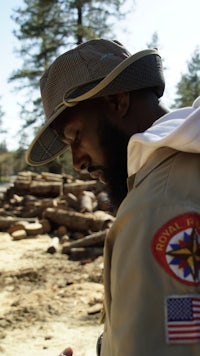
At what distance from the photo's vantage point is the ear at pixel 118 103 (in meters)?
1.48

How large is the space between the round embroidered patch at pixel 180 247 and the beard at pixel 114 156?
624mm

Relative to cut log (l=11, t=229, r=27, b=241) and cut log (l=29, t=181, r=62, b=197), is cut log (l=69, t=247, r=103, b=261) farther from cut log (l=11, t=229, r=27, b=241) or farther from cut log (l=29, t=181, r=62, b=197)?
cut log (l=29, t=181, r=62, b=197)

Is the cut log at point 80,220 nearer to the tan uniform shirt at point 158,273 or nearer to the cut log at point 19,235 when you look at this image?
the cut log at point 19,235

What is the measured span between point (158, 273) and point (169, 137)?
0.31m

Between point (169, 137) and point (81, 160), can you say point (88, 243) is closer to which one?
point (81, 160)

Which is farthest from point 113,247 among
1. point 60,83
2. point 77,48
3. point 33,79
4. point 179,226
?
point 33,79

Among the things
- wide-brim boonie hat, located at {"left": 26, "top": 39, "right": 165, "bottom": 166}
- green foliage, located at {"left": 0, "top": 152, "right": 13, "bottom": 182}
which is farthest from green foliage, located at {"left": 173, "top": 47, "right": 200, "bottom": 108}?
wide-brim boonie hat, located at {"left": 26, "top": 39, "right": 165, "bottom": 166}

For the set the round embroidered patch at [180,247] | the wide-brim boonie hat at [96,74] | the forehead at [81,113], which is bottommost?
the round embroidered patch at [180,247]

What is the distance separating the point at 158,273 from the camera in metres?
0.88

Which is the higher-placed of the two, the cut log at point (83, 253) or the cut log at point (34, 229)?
the cut log at point (83, 253)

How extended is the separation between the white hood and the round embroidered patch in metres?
0.19

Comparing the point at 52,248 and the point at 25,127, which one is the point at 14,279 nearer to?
the point at 52,248

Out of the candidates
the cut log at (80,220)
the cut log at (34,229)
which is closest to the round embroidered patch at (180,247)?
the cut log at (80,220)

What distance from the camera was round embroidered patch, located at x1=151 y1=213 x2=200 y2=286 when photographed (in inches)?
34.6
